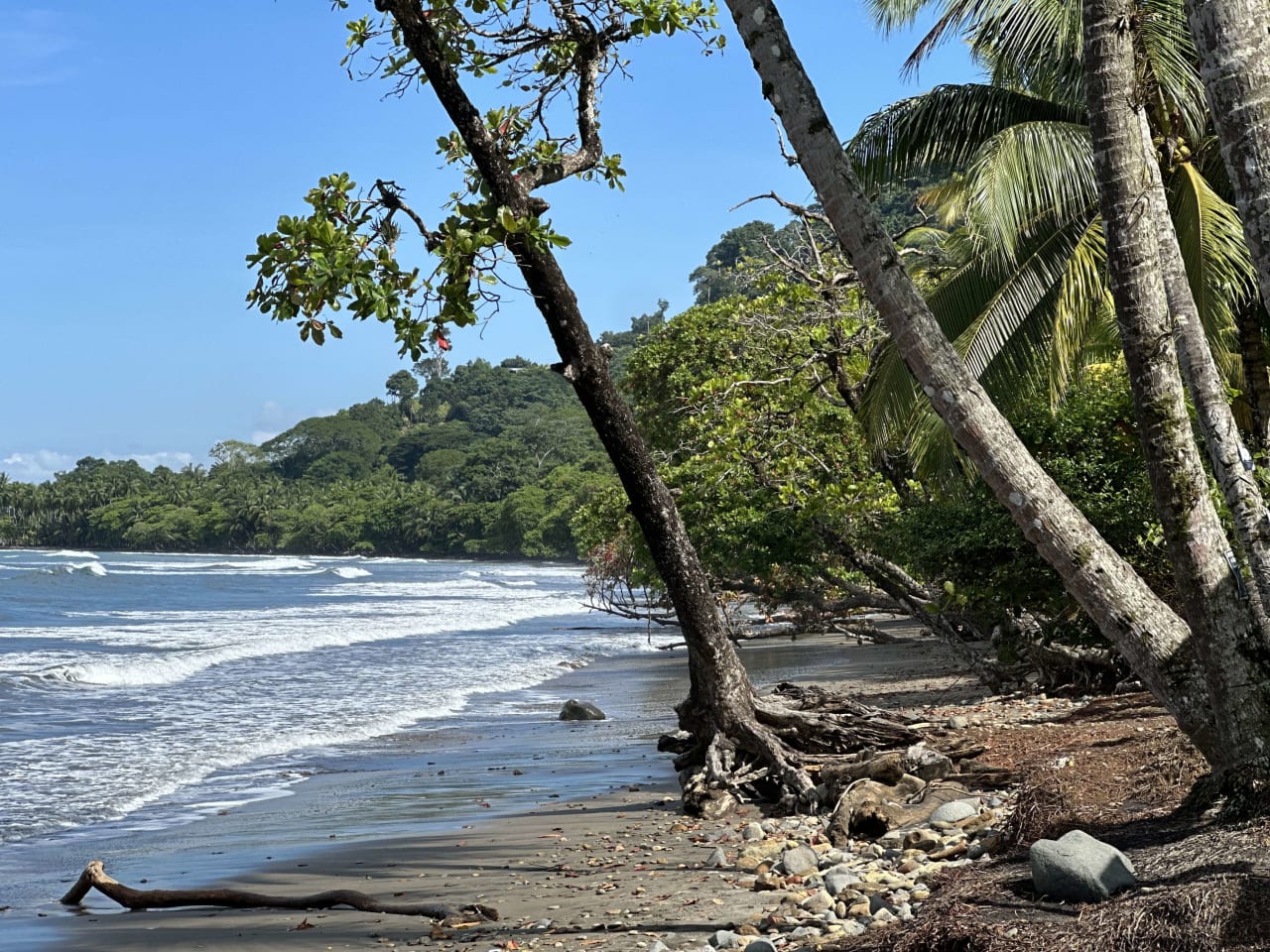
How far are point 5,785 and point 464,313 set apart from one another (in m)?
8.46

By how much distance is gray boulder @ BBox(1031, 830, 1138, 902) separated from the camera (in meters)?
4.69

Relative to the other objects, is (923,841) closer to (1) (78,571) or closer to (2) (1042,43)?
(2) (1042,43)

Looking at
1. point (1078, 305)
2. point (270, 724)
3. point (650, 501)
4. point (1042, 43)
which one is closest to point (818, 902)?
point (650, 501)

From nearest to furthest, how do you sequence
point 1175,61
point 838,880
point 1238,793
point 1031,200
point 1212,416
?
point 1238,793, point 1212,416, point 838,880, point 1175,61, point 1031,200

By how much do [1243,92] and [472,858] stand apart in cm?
620

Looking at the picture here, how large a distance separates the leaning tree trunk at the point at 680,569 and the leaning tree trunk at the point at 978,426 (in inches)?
109

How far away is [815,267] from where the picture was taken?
15.4 m

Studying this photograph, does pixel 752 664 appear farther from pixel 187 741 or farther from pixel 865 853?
pixel 865 853

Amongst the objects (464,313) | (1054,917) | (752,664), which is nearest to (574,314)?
(464,313)

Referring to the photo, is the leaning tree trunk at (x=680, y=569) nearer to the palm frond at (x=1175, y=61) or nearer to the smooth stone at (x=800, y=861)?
the smooth stone at (x=800, y=861)

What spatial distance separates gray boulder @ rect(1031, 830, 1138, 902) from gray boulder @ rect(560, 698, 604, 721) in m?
11.4

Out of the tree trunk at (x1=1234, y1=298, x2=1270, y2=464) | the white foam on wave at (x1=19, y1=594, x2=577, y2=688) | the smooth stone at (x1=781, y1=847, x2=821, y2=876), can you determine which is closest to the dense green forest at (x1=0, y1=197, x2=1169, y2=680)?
the tree trunk at (x1=1234, y1=298, x2=1270, y2=464)

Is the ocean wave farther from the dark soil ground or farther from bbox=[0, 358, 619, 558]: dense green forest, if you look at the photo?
the dark soil ground

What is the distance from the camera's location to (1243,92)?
4281 millimetres
